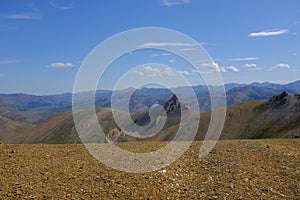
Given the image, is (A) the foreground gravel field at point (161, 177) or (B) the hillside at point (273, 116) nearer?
(A) the foreground gravel field at point (161, 177)

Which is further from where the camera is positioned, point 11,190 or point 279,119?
point 279,119

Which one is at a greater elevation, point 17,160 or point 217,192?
point 17,160

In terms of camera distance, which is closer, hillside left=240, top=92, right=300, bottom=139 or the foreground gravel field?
the foreground gravel field

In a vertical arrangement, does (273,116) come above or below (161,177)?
below

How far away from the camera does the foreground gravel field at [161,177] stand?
40.2 ft

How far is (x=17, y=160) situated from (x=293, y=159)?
598 inches

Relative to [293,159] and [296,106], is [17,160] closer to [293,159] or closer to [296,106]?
[293,159]

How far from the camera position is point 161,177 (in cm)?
→ 1376

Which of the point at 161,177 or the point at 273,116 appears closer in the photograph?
the point at 161,177

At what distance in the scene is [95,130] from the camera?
178 meters

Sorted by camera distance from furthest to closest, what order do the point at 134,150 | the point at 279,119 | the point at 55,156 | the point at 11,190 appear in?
the point at 279,119 < the point at 134,150 < the point at 55,156 < the point at 11,190

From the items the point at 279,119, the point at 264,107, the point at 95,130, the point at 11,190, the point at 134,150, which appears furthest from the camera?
the point at 95,130

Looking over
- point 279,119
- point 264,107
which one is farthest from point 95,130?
point 279,119

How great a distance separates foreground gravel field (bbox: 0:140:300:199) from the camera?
40.2 ft
